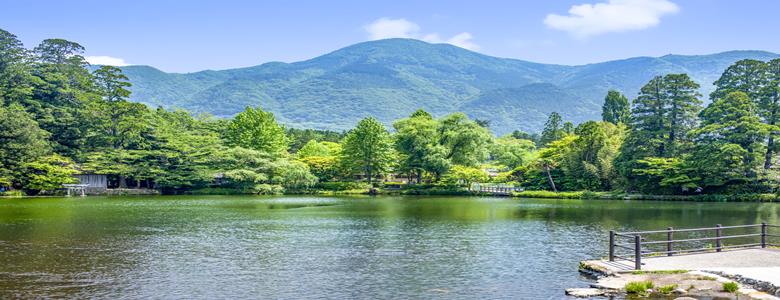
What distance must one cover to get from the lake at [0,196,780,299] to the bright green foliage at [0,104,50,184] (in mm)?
23794

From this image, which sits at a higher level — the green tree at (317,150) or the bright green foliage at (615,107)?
the bright green foliage at (615,107)

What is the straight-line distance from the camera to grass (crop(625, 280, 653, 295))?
1437cm

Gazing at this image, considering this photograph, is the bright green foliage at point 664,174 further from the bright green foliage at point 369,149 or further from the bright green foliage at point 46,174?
the bright green foliage at point 46,174

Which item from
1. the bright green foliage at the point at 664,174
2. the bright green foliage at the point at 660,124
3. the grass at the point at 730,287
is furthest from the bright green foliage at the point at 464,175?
the grass at the point at 730,287

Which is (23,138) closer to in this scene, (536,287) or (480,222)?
(480,222)

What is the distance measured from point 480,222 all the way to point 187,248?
16127 millimetres

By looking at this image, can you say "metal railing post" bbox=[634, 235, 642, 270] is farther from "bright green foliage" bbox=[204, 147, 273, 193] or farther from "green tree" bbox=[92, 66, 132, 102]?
"green tree" bbox=[92, 66, 132, 102]

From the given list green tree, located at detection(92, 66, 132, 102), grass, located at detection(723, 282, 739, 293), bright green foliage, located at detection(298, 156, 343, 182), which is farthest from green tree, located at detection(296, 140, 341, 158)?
grass, located at detection(723, 282, 739, 293)

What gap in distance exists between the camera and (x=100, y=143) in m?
69.8

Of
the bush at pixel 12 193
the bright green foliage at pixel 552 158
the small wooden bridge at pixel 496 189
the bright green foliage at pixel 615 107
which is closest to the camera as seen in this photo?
the bush at pixel 12 193

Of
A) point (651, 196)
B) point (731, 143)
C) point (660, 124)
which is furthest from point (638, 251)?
point (660, 124)

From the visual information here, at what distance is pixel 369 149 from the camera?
68875 millimetres

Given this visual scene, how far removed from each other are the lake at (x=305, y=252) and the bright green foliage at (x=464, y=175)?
91.7 feet

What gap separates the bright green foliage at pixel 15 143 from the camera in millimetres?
57875
